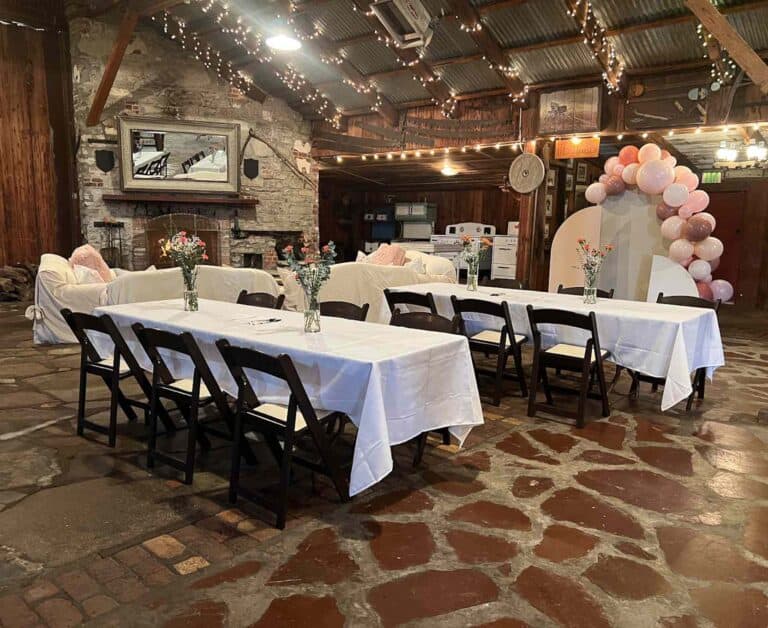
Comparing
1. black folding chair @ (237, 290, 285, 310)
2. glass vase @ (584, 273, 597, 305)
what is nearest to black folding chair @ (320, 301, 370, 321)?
black folding chair @ (237, 290, 285, 310)

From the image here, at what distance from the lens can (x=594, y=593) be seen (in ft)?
Answer: 6.96

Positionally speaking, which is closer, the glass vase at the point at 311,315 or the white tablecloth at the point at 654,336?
the glass vase at the point at 311,315

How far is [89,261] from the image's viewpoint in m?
6.81

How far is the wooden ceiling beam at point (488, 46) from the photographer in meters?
6.90

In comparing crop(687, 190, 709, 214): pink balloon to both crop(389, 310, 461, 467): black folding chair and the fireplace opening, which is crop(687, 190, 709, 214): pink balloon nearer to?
crop(389, 310, 461, 467): black folding chair

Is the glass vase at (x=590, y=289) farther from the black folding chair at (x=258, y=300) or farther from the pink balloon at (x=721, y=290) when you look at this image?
the pink balloon at (x=721, y=290)

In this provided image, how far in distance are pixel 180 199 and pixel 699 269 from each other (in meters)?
7.64

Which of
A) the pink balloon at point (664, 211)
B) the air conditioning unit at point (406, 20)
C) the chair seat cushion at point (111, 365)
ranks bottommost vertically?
the chair seat cushion at point (111, 365)

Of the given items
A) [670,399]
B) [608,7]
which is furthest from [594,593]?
[608,7]

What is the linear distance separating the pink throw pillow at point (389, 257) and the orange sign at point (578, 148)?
254cm

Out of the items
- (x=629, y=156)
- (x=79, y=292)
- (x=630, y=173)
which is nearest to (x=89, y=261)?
(x=79, y=292)

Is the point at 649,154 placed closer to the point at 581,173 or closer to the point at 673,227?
the point at 673,227

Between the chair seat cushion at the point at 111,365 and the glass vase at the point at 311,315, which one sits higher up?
the glass vase at the point at 311,315

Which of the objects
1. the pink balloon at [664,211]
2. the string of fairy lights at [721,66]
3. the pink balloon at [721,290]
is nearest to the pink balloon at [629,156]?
the pink balloon at [664,211]
